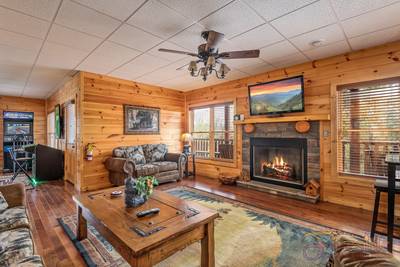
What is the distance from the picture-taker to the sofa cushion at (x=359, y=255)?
32.1 inches

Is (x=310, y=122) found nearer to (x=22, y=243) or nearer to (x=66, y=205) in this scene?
(x=22, y=243)

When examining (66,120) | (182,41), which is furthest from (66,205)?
(182,41)

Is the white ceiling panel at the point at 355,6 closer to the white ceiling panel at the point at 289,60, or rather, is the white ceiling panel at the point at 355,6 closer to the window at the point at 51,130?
the white ceiling panel at the point at 289,60

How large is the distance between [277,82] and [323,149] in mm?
1517

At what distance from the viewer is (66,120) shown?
5273 millimetres

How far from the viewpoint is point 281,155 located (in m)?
4.24

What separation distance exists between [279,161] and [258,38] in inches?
101

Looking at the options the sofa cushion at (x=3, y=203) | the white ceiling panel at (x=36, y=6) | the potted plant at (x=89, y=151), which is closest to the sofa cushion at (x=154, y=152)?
the potted plant at (x=89, y=151)

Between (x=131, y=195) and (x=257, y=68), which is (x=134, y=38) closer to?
(x=131, y=195)

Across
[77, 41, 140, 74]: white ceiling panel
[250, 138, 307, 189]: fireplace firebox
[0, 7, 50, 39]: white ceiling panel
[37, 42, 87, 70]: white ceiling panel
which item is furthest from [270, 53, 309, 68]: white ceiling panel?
[0, 7, 50, 39]: white ceiling panel

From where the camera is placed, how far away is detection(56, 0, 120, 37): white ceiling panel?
6.85 feet

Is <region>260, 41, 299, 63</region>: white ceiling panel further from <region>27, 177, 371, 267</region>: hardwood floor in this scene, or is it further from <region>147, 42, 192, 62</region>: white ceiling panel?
<region>27, 177, 371, 267</region>: hardwood floor

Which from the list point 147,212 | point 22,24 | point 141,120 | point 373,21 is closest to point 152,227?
point 147,212

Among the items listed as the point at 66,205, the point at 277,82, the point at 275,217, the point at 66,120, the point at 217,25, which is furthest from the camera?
the point at 66,120
